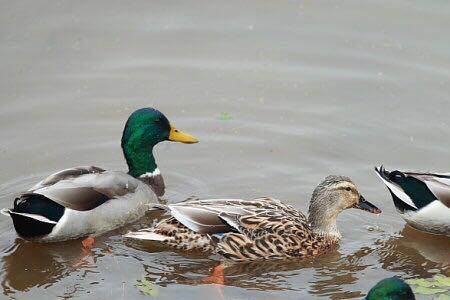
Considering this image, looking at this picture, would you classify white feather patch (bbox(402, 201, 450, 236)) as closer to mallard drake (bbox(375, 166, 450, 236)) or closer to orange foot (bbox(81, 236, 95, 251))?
mallard drake (bbox(375, 166, 450, 236))

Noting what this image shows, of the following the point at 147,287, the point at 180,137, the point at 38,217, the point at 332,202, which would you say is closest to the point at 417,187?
the point at 332,202

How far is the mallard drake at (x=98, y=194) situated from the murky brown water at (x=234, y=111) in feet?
0.56

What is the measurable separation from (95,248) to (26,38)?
3.80m

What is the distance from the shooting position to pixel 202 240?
849 cm

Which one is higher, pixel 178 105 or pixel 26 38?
pixel 26 38

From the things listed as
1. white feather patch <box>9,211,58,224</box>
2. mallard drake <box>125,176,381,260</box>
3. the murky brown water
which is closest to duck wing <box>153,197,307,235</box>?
mallard drake <box>125,176,381,260</box>

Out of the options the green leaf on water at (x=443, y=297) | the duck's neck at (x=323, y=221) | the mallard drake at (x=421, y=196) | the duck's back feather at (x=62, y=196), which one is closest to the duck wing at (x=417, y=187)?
the mallard drake at (x=421, y=196)

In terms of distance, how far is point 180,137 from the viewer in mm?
9727

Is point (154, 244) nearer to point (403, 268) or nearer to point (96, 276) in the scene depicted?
point (96, 276)

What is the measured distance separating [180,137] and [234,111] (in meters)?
1.09

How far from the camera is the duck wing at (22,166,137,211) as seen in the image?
8617mm

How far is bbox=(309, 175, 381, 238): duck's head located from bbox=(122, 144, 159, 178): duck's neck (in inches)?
66.1

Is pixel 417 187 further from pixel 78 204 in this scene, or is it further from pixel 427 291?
pixel 78 204

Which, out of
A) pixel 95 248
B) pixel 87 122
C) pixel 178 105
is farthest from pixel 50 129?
pixel 95 248
